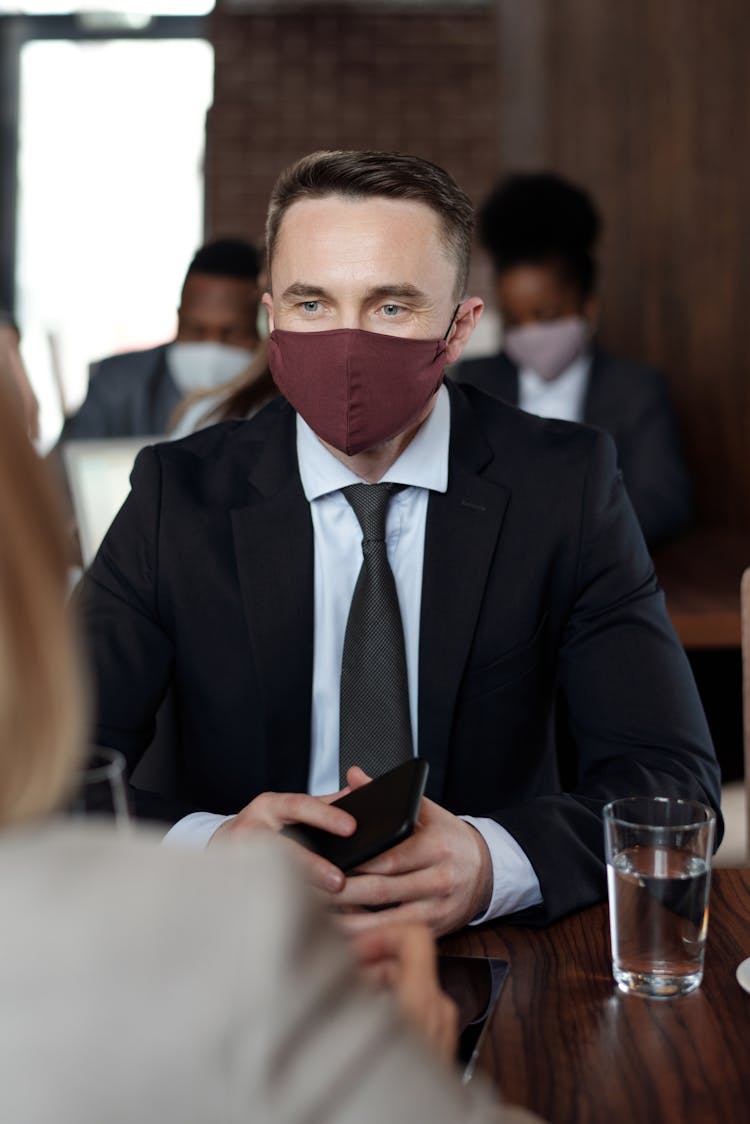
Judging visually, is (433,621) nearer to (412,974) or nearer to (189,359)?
(412,974)

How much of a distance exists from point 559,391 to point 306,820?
8.74 feet

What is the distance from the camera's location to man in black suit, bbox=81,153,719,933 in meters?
1.45

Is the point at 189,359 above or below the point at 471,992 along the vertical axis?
above

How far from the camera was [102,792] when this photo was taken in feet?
2.53

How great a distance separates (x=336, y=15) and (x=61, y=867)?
16.1 ft

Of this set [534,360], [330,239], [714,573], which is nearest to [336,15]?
[534,360]

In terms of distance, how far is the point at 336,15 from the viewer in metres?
4.91

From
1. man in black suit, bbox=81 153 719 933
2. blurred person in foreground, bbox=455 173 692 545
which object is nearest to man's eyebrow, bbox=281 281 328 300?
man in black suit, bbox=81 153 719 933

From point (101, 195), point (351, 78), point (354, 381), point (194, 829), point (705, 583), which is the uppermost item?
point (351, 78)

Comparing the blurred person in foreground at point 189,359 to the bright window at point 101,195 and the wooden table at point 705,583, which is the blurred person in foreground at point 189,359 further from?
the bright window at point 101,195

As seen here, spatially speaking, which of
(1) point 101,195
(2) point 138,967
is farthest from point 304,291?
(1) point 101,195

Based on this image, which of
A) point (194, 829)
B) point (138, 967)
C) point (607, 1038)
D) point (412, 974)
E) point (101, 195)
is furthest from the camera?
point (101, 195)

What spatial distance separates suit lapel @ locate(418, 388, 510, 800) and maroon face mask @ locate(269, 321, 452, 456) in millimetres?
117

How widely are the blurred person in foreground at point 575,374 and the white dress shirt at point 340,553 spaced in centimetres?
191
